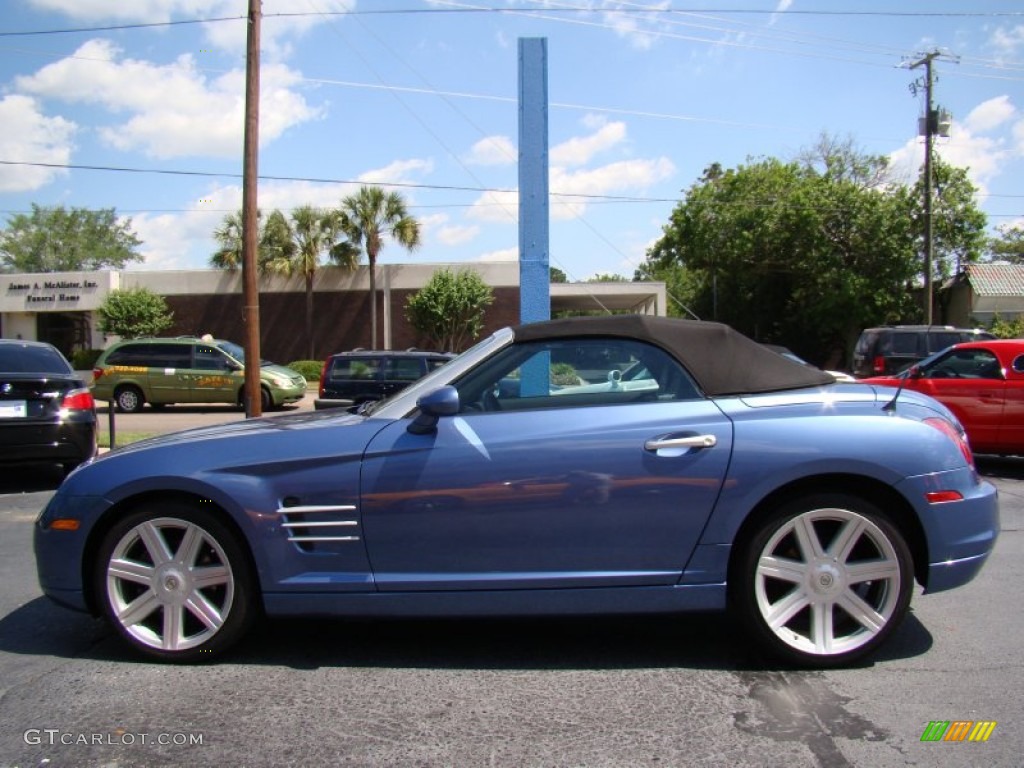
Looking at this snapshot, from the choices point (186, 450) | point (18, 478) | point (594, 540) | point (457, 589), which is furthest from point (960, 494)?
point (18, 478)

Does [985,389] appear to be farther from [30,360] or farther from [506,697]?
[30,360]

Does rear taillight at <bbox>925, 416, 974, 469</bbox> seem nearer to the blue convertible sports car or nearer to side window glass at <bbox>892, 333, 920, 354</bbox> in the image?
the blue convertible sports car

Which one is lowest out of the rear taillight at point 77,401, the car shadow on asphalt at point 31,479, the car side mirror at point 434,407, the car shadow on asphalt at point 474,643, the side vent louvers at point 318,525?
the car shadow on asphalt at point 31,479

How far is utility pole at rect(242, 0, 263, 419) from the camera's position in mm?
13516

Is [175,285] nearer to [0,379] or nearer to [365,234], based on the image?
[365,234]

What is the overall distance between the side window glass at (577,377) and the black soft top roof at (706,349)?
5 centimetres

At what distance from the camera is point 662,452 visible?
3.43 m

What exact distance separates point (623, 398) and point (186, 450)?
2.00 m

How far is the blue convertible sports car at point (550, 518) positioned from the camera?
3.42 m

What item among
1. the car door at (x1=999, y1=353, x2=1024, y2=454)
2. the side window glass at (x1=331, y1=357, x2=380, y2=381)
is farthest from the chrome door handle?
the side window glass at (x1=331, y1=357, x2=380, y2=381)

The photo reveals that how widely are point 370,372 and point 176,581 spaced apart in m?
11.8

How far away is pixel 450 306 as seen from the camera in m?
31.3

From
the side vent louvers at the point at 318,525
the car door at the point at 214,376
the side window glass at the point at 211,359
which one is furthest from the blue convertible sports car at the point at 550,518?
the side window glass at the point at 211,359

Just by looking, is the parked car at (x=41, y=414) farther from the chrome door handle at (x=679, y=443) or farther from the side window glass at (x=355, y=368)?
the side window glass at (x=355, y=368)
